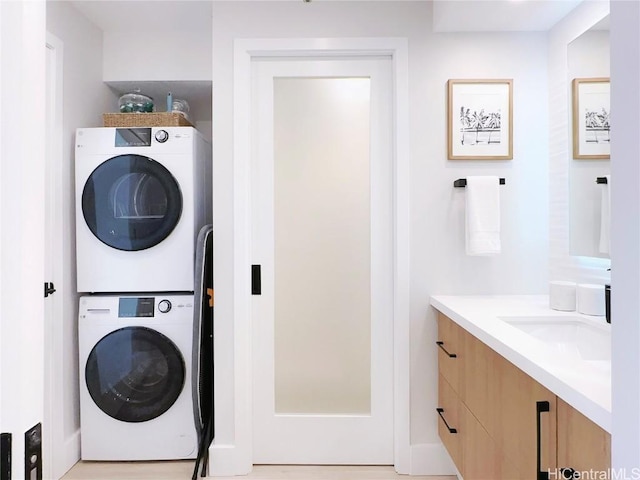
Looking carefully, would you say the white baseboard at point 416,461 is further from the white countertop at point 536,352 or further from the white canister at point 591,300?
the white canister at point 591,300

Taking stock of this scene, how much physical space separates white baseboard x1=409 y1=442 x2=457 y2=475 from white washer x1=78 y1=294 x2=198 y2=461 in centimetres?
119

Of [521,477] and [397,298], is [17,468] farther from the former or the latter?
[397,298]

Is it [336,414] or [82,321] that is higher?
[82,321]

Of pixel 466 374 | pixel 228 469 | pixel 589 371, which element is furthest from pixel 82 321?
pixel 589 371

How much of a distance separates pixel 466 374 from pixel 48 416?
2.05 m

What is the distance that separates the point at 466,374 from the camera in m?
1.76

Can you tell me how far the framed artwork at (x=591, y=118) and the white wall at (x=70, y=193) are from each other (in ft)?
8.34

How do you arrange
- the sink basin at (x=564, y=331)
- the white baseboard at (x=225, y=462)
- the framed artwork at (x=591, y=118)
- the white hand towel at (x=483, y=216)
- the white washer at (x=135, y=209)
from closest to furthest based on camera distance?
the sink basin at (x=564, y=331) → the framed artwork at (x=591, y=118) → the white hand towel at (x=483, y=216) → the white baseboard at (x=225, y=462) → the white washer at (x=135, y=209)

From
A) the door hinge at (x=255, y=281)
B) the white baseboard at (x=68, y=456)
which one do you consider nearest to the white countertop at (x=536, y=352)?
the door hinge at (x=255, y=281)

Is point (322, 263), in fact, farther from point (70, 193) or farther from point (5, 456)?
point (5, 456)

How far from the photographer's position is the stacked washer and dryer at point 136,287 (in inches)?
93.0

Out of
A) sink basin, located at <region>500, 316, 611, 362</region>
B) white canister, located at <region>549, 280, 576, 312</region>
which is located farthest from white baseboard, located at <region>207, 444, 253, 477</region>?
white canister, located at <region>549, 280, 576, 312</region>

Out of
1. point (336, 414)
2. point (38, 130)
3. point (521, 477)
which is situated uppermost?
point (38, 130)

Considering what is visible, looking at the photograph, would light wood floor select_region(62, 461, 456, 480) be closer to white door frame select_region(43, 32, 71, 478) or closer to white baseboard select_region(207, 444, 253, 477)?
white baseboard select_region(207, 444, 253, 477)
